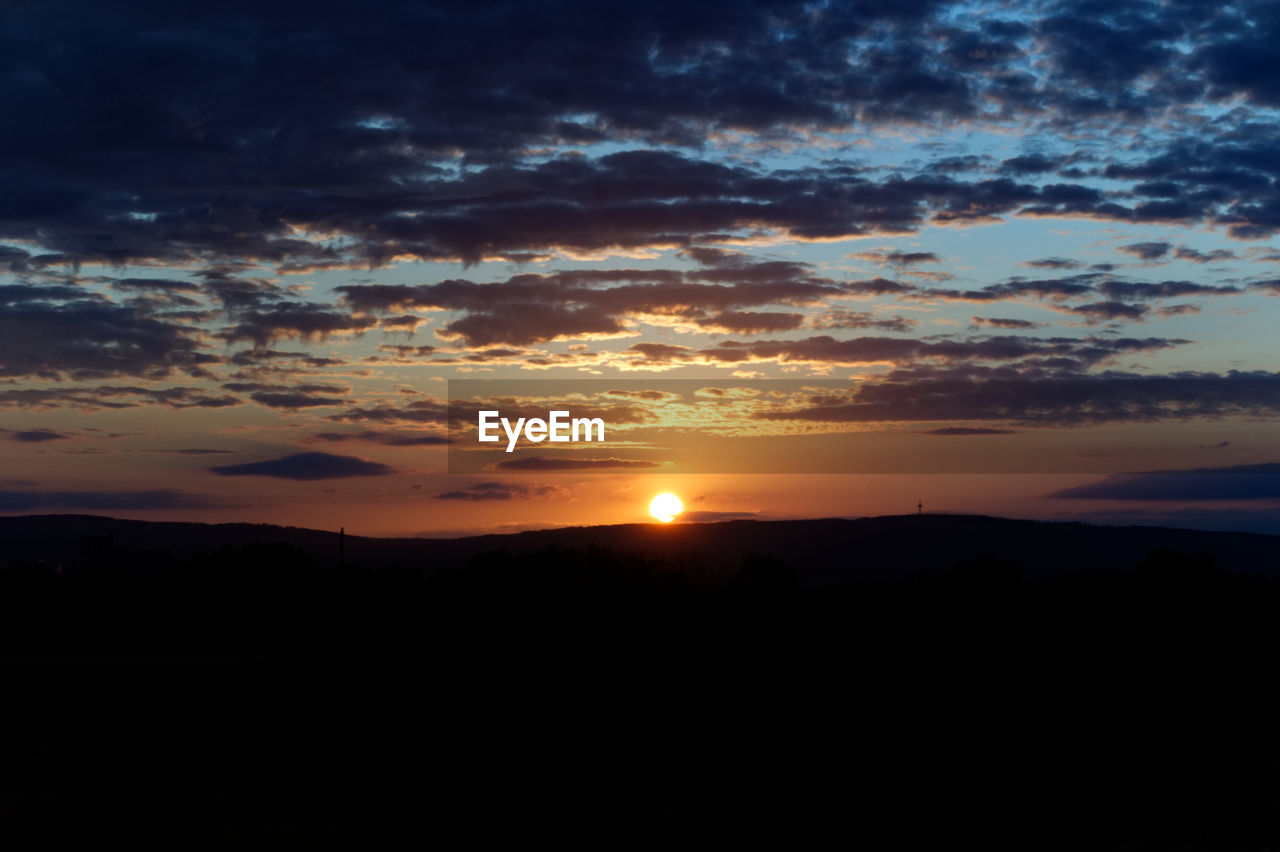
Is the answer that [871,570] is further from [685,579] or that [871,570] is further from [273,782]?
[273,782]

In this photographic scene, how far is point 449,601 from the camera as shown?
67.6 metres

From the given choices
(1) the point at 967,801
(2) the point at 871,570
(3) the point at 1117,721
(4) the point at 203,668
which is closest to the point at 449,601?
(4) the point at 203,668

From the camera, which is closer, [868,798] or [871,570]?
[868,798]

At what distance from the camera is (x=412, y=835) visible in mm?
15633

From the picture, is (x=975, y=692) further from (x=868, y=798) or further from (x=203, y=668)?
(x=203, y=668)

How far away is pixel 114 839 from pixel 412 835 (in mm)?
3588

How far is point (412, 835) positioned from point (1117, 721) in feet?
49.8

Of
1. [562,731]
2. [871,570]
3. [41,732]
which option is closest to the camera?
[562,731]

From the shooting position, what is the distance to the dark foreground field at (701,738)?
1638 centimetres

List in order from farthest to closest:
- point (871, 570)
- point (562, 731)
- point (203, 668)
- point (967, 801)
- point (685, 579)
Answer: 1. point (871, 570)
2. point (685, 579)
3. point (203, 668)
4. point (562, 731)
5. point (967, 801)

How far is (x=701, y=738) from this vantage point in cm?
2272

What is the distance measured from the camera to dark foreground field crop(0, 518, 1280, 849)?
16.4m

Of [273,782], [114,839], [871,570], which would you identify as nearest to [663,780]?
[273,782]

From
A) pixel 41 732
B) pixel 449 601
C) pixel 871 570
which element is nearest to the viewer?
pixel 41 732
